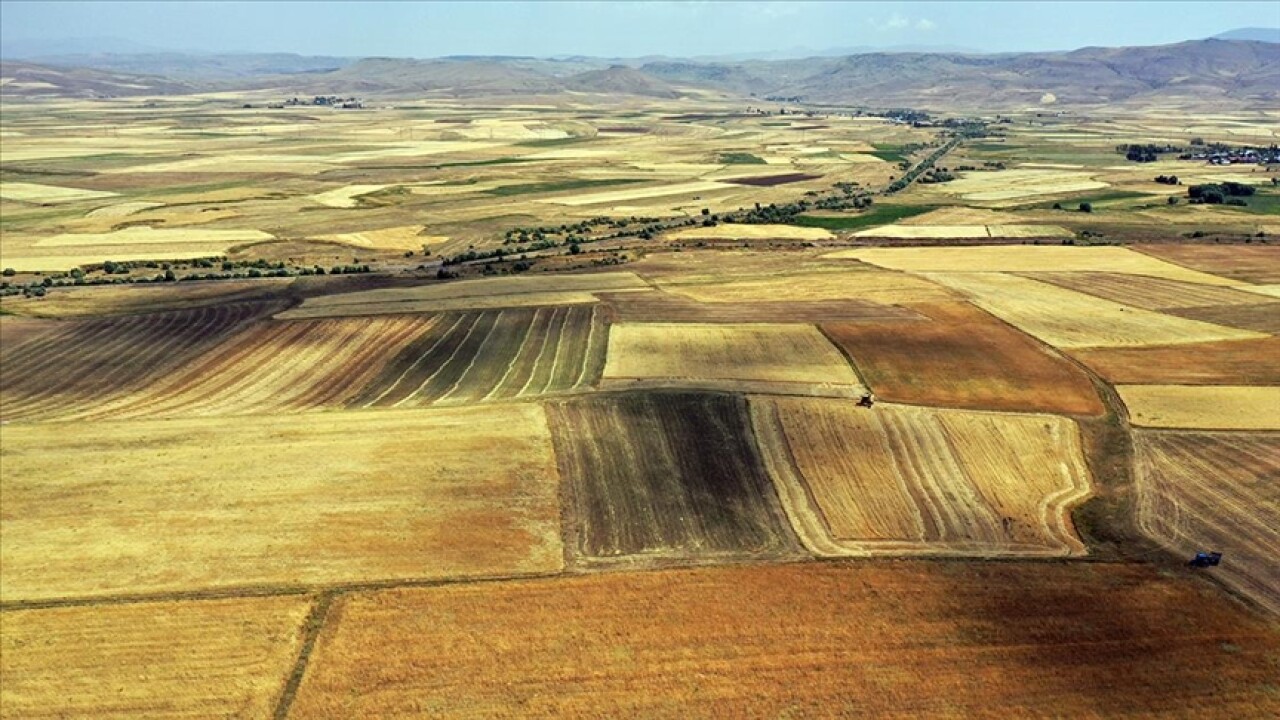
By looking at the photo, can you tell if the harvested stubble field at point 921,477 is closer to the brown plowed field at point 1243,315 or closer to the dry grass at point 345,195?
the brown plowed field at point 1243,315

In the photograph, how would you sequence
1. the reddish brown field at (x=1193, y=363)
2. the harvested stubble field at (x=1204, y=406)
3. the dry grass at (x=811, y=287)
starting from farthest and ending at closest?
the dry grass at (x=811, y=287) → the reddish brown field at (x=1193, y=363) → the harvested stubble field at (x=1204, y=406)

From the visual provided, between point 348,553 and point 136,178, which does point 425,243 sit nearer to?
point 348,553

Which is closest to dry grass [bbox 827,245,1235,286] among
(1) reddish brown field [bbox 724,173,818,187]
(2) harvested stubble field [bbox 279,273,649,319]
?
(2) harvested stubble field [bbox 279,273,649,319]

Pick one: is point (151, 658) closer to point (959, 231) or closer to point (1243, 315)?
point (1243, 315)

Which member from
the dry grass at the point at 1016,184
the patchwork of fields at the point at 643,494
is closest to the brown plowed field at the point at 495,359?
the patchwork of fields at the point at 643,494

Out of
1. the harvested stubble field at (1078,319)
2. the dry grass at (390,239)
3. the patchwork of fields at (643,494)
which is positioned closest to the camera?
the patchwork of fields at (643,494)

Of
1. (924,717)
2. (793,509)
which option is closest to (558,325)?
(793,509)

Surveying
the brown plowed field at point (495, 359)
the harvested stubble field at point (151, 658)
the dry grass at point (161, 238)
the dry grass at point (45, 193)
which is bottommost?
the harvested stubble field at point (151, 658)
